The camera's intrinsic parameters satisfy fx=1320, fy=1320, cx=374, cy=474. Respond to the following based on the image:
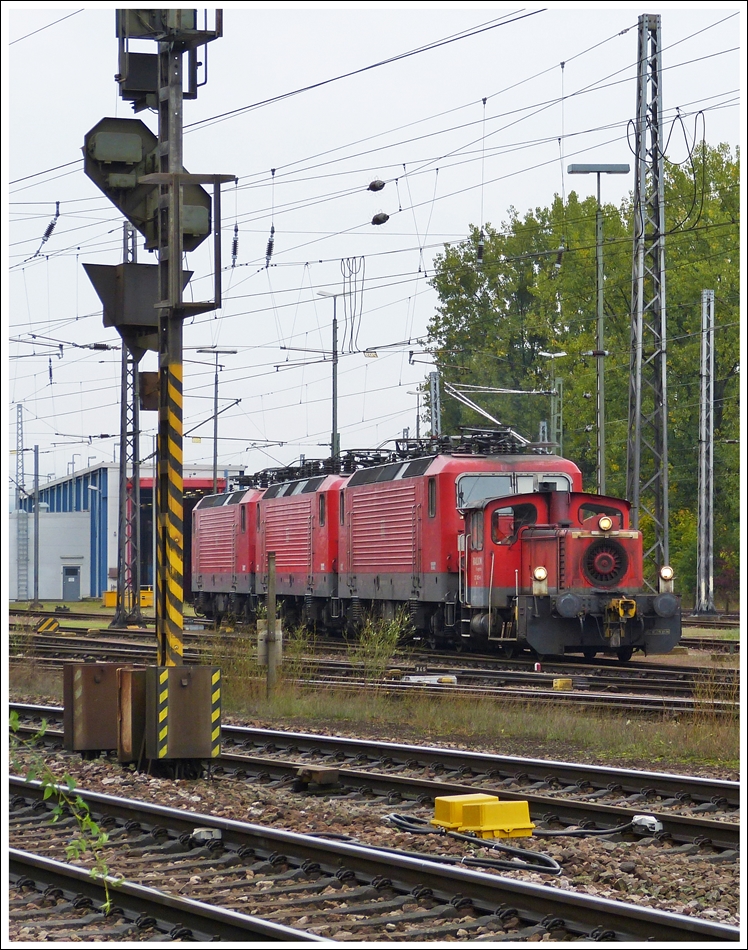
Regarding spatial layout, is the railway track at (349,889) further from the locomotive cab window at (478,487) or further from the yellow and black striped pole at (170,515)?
the locomotive cab window at (478,487)

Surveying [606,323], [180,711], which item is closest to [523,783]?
[180,711]

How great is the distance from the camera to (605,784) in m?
10.8

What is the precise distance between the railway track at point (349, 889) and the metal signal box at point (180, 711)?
1655 millimetres

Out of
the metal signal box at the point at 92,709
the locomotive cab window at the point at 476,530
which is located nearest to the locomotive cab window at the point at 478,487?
the locomotive cab window at the point at 476,530

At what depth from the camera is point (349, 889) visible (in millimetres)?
7566

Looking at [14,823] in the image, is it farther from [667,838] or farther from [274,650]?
[274,650]

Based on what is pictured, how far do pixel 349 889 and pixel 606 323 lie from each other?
47.1 metres

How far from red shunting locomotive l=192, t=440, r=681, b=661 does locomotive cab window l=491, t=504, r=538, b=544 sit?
15mm

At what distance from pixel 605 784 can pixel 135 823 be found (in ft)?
12.6

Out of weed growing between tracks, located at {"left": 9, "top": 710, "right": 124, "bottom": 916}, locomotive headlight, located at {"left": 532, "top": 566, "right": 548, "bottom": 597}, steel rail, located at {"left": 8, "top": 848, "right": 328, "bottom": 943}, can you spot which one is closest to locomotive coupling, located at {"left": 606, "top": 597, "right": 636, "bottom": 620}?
locomotive headlight, located at {"left": 532, "top": 566, "right": 548, "bottom": 597}

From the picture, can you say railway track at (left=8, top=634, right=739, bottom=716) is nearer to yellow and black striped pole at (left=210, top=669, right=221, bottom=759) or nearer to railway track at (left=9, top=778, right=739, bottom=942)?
yellow and black striped pole at (left=210, top=669, right=221, bottom=759)

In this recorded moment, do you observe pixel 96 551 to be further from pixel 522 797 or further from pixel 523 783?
pixel 522 797

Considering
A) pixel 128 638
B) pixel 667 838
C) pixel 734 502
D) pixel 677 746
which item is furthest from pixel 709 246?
pixel 667 838

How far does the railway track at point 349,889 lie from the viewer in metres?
6.54
